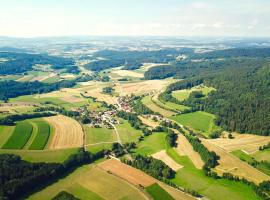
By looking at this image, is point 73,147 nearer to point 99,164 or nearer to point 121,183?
point 99,164

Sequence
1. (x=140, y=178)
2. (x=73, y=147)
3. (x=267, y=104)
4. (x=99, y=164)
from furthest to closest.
Result: (x=267, y=104)
(x=73, y=147)
(x=99, y=164)
(x=140, y=178)

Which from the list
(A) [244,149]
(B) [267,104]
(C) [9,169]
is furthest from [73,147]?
(B) [267,104]

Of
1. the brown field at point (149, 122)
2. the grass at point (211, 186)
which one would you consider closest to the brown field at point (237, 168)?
the grass at point (211, 186)

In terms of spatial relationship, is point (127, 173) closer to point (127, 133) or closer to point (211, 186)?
point (211, 186)

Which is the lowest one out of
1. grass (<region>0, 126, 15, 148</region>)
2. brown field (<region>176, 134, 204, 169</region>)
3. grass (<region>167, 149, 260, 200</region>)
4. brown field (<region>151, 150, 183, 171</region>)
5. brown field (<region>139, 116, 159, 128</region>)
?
brown field (<region>139, 116, 159, 128</region>)

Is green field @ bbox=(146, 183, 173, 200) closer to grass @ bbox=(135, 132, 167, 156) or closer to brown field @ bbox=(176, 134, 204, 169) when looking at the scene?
brown field @ bbox=(176, 134, 204, 169)

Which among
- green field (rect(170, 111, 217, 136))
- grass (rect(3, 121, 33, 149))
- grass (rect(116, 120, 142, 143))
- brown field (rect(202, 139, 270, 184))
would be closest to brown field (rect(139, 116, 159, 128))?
grass (rect(116, 120, 142, 143))
